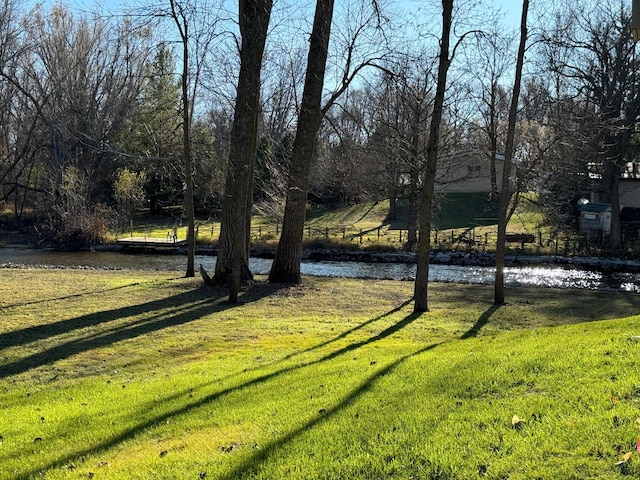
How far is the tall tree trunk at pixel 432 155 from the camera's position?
427 inches

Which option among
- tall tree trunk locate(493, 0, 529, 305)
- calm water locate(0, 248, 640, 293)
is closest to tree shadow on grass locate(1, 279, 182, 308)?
calm water locate(0, 248, 640, 293)

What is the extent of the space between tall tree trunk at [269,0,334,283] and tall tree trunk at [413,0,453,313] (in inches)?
144

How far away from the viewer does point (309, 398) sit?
5.09 metres

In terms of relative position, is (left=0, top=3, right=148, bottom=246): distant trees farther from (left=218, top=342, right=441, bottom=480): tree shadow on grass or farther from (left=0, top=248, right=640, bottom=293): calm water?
(left=218, top=342, right=441, bottom=480): tree shadow on grass

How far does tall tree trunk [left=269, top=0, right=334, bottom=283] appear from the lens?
44.3 ft

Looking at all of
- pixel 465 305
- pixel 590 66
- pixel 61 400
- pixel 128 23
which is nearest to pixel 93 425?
pixel 61 400

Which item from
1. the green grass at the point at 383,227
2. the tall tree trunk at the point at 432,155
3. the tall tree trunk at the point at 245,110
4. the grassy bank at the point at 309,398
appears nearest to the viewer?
the grassy bank at the point at 309,398

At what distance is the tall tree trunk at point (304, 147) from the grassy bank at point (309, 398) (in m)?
4.38

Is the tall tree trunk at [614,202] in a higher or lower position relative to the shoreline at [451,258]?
→ higher

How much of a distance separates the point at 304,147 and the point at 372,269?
37.0ft

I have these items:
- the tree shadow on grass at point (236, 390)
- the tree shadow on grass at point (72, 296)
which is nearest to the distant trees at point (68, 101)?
the tree shadow on grass at point (72, 296)

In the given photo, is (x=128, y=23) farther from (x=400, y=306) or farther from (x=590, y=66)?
(x=590, y=66)

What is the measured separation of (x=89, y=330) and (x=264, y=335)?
10.1 ft

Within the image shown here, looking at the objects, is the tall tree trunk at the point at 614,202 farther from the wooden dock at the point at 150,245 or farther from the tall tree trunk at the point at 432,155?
the wooden dock at the point at 150,245
